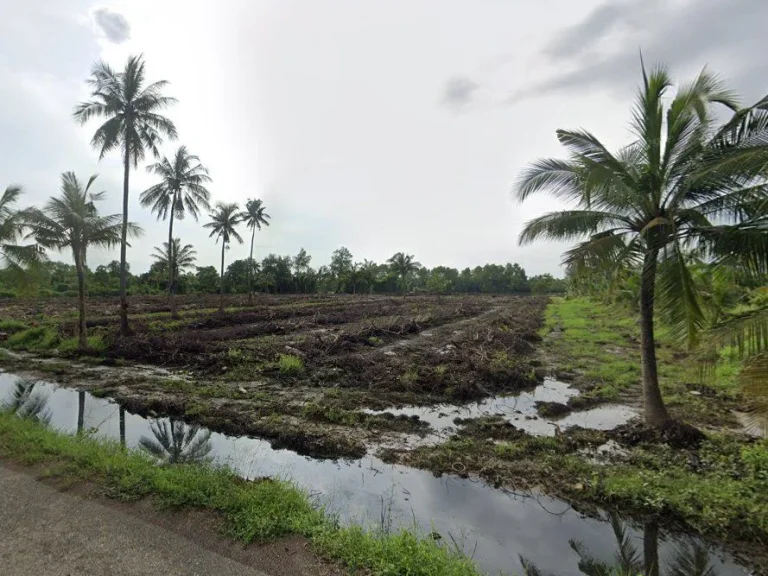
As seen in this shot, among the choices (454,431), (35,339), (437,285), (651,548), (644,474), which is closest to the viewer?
(651,548)

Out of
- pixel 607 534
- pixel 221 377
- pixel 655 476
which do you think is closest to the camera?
pixel 607 534

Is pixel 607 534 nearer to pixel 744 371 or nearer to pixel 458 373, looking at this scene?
pixel 744 371

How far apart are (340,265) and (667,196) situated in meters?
82.6

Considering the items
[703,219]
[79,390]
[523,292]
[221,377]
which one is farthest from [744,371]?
[523,292]

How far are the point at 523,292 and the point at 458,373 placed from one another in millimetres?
95791

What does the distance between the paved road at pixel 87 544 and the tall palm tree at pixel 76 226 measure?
13.9 meters

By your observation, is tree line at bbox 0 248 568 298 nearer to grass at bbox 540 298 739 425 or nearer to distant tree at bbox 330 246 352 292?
distant tree at bbox 330 246 352 292

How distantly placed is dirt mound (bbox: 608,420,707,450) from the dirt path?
6729 mm

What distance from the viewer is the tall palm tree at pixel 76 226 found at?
15211 mm

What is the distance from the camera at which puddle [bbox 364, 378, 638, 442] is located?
8.64 metres

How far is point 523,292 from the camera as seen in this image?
10169 cm

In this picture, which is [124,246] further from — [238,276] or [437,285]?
[437,285]

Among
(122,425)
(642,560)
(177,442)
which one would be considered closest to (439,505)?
(642,560)

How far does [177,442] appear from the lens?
7.71 m
